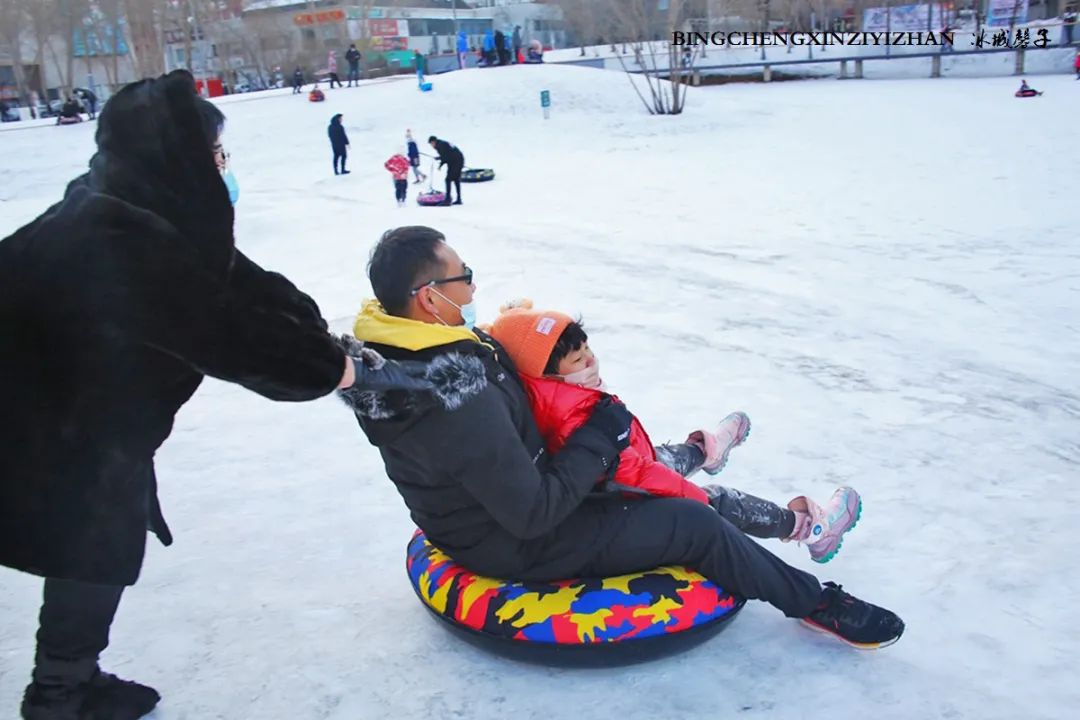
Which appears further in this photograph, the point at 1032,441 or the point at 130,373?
the point at 1032,441

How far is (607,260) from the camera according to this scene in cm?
885

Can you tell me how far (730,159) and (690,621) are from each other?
15300 mm

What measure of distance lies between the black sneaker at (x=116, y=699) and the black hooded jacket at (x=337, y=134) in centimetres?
1692

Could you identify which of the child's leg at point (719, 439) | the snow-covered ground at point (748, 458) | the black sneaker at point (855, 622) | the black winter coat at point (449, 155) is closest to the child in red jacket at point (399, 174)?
the black winter coat at point (449, 155)

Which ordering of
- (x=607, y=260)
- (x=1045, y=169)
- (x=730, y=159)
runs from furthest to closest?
(x=730, y=159), (x=1045, y=169), (x=607, y=260)

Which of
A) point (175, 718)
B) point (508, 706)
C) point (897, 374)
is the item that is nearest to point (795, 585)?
point (508, 706)

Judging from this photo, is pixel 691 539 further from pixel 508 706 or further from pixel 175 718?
pixel 175 718

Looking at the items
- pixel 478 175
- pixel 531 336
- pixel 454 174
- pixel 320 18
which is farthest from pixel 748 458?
pixel 320 18

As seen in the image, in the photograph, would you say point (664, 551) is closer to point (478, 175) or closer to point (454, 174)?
point (454, 174)

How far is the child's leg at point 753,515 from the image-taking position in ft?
9.73

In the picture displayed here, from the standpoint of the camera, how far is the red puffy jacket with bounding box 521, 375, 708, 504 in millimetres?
2592

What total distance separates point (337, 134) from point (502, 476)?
17542 mm

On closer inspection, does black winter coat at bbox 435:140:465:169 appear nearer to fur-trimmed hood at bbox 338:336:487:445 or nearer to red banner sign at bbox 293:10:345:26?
fur-trimmed hood at bbox 338:336:487:445

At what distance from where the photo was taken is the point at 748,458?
13.8 feet
